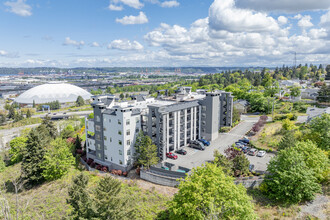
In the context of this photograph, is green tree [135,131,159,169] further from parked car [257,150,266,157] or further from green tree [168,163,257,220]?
parked car [257,150,266,157]

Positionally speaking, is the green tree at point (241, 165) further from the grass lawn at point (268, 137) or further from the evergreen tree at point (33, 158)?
the evergreen tree at point (33, 158)

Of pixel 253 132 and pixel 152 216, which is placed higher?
pixel 253 132

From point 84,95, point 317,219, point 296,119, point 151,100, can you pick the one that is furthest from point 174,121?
point 84,95

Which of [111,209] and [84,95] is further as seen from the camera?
[84,95]

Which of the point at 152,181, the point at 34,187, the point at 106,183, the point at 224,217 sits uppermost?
the point at 106,183

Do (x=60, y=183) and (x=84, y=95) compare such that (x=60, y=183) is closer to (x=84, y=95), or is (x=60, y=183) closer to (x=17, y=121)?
(x=17, y=121)

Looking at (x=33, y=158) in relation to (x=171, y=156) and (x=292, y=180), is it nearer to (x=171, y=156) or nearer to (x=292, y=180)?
(x=171, y=156)

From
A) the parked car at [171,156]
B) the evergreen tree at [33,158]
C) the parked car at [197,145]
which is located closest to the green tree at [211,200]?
the parked car at [171,156]
